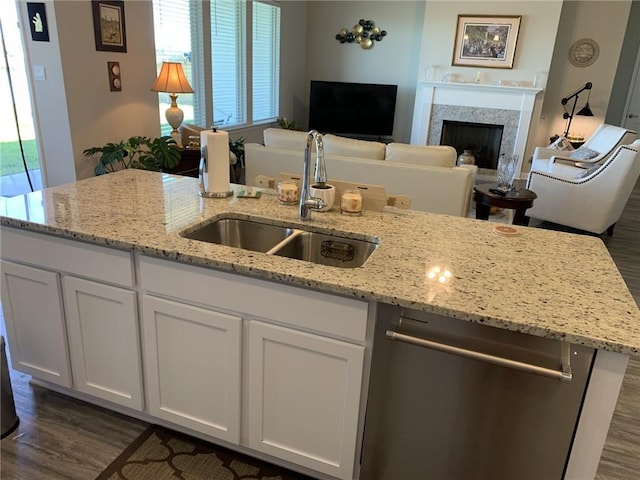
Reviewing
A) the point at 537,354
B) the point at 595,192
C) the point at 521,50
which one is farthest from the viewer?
the point at 521,50

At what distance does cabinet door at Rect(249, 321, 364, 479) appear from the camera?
1532 millimetres

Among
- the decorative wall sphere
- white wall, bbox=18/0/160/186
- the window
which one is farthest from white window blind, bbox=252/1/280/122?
white wall, bbox=18/0/160/186

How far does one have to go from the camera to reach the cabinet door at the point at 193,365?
1.67 metres

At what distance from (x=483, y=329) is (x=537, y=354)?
152 mm

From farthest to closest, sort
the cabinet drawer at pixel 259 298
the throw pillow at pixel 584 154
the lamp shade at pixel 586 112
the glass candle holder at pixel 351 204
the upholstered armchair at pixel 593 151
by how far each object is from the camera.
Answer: the lamp shade at pixel 586 112 → the throw pillow at pixel 584 154 → the upholstered armchair at pixel 593 151 → the glass candle holder at pixel 351 204 → the cabinet drawer at pixel 259 298

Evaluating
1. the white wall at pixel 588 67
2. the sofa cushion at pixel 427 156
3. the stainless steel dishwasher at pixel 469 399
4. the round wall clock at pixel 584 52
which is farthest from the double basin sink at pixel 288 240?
the round wall clock at pixel 584 52

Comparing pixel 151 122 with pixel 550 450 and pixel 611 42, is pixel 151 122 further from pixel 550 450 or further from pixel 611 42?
pixel 611 42

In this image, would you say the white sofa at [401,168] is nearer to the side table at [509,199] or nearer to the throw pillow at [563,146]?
the side table at [509,199]

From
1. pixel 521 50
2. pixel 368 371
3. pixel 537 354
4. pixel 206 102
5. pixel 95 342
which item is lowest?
pixel 95 342

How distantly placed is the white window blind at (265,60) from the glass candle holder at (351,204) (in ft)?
17.3

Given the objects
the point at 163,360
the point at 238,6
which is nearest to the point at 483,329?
the point at 163,360

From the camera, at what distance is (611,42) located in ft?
22.0

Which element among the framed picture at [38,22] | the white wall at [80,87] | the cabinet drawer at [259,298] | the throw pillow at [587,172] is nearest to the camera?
the cabinet drawer at [259,298]

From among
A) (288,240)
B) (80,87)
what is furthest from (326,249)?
(80,87)
